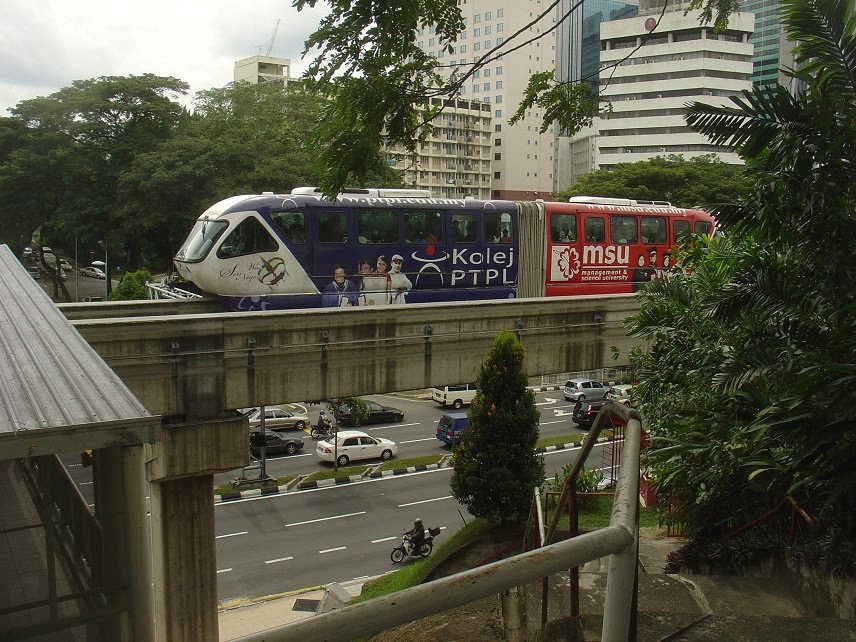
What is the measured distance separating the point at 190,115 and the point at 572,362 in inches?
1243

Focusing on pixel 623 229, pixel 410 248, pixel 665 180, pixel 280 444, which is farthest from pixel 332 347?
pixel 665 180

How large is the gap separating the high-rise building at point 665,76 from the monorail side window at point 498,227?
38913mm

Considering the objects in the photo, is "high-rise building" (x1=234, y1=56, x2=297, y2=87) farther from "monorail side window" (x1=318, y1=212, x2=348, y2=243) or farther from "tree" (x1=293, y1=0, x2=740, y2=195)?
"tree" (x1=293, y1=0, x2=740, y2=195)

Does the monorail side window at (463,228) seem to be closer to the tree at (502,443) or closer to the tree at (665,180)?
the tree at (502,443)

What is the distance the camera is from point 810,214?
4543 mm

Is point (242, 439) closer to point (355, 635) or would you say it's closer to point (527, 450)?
point (527, 450)

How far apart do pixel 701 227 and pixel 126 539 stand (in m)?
18.6

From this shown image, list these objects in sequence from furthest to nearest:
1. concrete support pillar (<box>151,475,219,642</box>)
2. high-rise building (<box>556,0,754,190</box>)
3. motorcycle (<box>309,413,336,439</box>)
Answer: high-rise building (<box>556,0,754,190</box>), motorcycle (<box>309,413,336,439</box>), concrete support pillar (<box>151,475,219,642</box>)

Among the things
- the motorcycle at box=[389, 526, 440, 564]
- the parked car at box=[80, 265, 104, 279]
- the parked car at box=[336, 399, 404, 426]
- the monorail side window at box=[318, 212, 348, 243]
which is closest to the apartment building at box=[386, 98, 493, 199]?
the parked car at box=[80, 265, 104, 279]

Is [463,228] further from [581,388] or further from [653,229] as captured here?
[581,388]

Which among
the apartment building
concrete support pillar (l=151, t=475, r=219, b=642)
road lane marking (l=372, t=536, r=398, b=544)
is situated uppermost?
the apartment building

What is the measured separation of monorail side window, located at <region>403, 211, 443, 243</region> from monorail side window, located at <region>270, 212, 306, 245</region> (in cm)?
213

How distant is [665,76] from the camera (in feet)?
177

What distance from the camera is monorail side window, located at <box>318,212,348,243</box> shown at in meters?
14.3
